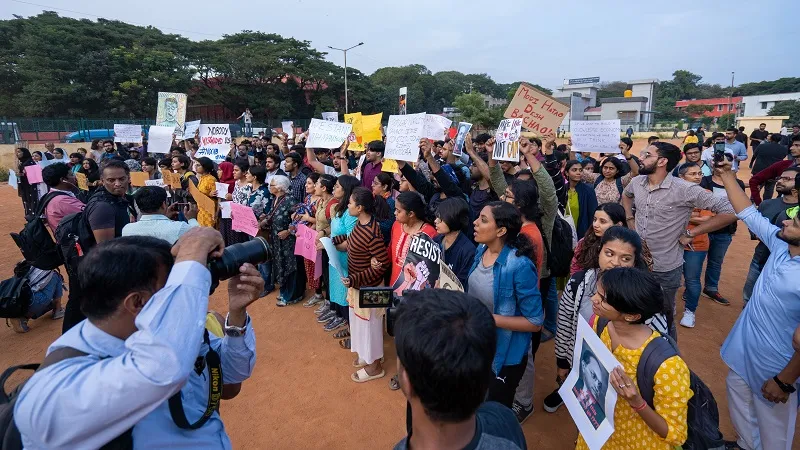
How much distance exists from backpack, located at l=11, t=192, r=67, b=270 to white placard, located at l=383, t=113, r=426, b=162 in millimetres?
3596

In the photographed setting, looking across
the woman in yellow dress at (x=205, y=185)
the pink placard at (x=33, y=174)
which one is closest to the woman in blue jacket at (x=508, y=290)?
the woman in yellow dress at (x=205, y=185)

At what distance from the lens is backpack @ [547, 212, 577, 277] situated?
4031 millimetres

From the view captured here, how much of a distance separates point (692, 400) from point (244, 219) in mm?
4891

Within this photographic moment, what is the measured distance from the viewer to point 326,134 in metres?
6.87

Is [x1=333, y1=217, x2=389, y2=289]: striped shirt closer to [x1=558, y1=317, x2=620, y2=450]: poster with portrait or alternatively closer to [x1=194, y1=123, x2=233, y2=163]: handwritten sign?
[x1=558, y1=317, x2=620, y2=450]: poster with portrait

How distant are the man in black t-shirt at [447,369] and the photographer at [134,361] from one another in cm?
56

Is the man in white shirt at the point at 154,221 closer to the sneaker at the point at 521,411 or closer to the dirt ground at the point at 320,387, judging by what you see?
the dirt ground at the point at 320,387

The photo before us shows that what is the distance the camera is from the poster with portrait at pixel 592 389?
177 cm

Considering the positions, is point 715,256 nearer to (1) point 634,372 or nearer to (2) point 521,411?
(2) point 521,411

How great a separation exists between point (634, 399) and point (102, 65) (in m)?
36.0

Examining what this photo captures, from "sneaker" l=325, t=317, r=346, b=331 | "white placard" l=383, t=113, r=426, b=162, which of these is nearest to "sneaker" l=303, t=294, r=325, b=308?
"sneaker" l=325, t=317, r=346, b=331

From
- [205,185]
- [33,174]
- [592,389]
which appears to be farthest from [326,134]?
[33,174]

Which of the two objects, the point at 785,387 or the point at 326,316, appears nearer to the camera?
the point at 785,387

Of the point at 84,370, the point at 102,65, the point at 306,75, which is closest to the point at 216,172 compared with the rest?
the point at 84,370
